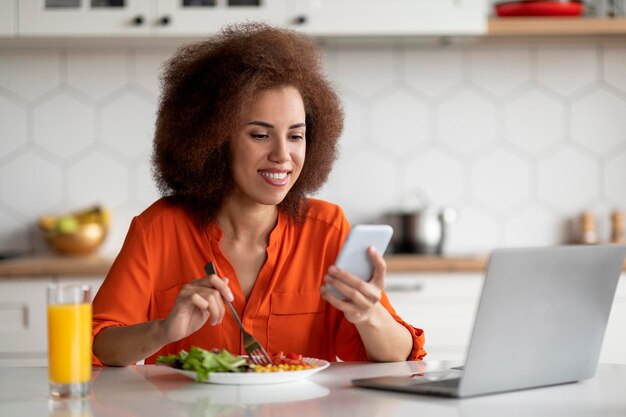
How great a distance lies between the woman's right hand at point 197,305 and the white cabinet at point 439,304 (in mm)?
1531

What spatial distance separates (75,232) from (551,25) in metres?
1.78

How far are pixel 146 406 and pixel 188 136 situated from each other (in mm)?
803

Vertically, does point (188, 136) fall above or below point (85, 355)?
above

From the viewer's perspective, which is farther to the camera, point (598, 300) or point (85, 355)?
point (598, 300)

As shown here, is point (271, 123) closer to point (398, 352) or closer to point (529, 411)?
point (398, 352)

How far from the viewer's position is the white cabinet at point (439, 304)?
3.03 metres

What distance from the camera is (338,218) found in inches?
81.4

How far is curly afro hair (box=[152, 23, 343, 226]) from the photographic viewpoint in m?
1.91

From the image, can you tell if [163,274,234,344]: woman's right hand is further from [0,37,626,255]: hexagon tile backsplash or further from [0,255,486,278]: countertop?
[0,37,626,255]: hexagon tile backsplash

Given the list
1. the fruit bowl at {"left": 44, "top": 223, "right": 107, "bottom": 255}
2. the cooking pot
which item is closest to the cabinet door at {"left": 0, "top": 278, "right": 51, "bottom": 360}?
the fruit bowl at {"left": 44, "top": 223, "right": 107, "bottom": 255}

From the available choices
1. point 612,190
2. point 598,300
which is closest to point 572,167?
point 612,190

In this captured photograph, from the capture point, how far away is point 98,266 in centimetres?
298

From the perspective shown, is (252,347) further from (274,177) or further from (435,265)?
(435,265)

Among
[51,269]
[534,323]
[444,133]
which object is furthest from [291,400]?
[444,133]
